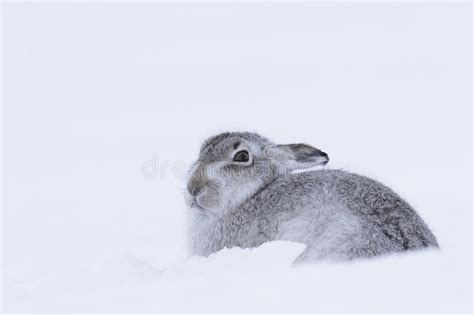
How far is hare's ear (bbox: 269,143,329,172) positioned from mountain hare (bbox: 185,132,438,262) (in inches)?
0.4

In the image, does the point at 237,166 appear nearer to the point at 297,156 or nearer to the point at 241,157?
the point at 241,157

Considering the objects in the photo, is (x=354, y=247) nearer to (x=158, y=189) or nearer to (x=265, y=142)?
(x=265, y=142)

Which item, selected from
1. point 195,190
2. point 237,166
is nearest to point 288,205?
point 237,166

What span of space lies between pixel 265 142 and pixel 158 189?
213 inches

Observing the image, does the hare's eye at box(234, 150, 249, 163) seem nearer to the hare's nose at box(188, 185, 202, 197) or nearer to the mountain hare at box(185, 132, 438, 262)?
the mountain hare at box(185, 132, 438, 262)

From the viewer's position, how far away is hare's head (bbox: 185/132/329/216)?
28.3 ft

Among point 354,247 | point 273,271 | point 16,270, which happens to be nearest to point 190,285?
point 273,271

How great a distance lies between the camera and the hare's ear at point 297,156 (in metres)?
9.09

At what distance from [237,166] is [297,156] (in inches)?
28.7

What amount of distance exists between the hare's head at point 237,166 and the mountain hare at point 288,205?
0.4 inches

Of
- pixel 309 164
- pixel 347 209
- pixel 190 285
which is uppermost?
pixel 309 164

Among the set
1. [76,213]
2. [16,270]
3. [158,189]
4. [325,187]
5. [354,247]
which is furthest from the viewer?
[158,189]

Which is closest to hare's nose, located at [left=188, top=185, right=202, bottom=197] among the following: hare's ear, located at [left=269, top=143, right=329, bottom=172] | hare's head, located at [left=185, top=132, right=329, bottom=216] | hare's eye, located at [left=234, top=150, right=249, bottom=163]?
hare's head, located at [left=185, top=132, right=329, bottom=216]

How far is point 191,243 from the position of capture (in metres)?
8.96
